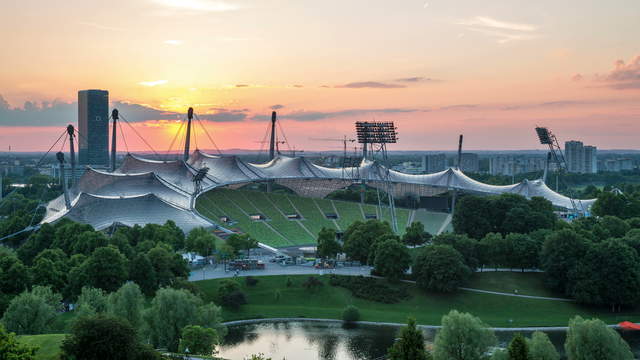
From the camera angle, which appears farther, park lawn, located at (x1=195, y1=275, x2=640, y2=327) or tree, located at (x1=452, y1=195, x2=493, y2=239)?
tree, located at (x1=452, y1=195, x2=493, y2=239)

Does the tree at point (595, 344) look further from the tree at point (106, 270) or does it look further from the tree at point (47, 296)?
the tree at point (106, 270)

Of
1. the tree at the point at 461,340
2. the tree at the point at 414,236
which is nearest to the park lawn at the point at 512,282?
the tree at the point at 414,236

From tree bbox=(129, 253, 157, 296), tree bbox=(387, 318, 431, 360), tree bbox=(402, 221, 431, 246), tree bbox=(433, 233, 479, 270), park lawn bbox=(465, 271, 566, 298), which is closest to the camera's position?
tree bbox=(387, 318, 431, 360)

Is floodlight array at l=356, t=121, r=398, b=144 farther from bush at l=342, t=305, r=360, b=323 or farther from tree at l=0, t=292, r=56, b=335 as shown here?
tree at l=0, t=292, r=56, b=335

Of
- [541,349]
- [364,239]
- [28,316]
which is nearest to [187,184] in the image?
[364,239]

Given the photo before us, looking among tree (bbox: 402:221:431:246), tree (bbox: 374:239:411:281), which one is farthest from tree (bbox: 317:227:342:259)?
tree (bbox: 402:221:431:246)

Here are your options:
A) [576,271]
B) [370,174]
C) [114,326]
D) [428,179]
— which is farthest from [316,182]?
[114,326]

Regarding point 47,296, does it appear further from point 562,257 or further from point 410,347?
point 562,257
